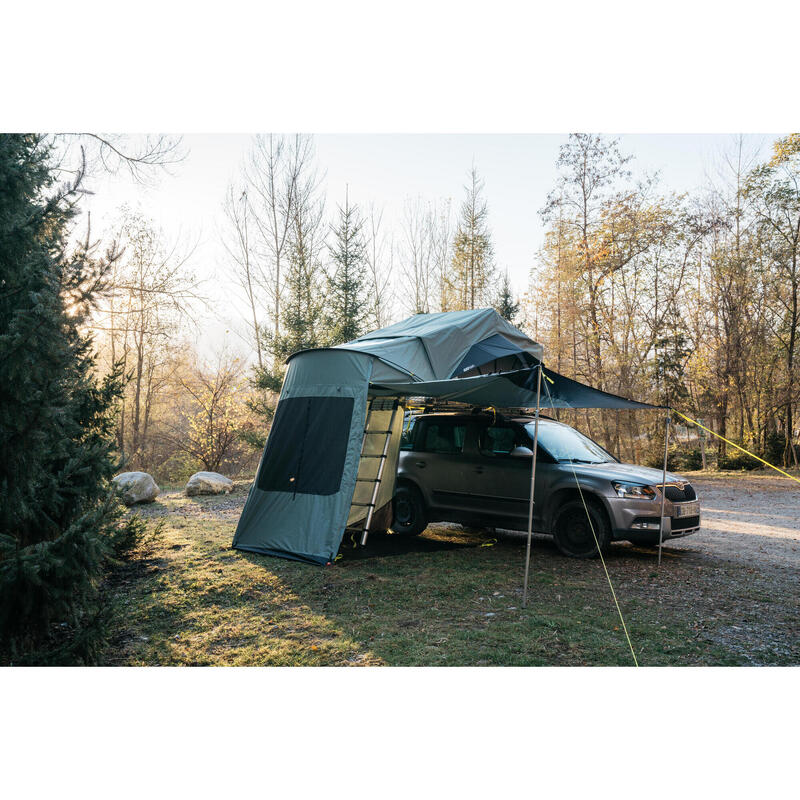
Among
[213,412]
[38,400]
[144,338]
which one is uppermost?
[144,338]

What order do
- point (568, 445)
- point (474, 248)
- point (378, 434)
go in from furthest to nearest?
point (474, 248) → point (378, 434) → point (568, 445)

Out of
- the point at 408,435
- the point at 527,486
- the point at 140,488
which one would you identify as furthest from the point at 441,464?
the point at 140,488

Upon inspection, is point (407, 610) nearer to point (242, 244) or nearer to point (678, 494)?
point (678, 494)

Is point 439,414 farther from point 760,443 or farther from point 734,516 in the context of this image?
point 760,443

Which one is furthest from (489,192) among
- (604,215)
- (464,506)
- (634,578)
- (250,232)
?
(634,578)

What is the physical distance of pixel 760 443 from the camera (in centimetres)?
1903

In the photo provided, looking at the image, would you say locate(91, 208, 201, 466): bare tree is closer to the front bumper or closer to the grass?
the grass

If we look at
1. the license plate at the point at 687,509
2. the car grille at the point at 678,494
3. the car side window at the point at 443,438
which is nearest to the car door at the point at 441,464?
the car side window at the point at 443,438

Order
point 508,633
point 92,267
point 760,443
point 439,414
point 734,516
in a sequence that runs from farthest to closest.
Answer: point 760,443, point 734,516, point 439,414, point 508,633, point 92,267

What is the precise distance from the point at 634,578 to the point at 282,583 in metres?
3.60

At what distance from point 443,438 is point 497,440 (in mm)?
840

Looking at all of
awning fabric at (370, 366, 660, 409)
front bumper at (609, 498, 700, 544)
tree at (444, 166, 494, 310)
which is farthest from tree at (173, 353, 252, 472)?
front bumper at (609, 498, 700, 544)

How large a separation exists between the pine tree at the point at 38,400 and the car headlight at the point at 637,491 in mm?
5038

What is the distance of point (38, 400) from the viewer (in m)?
3.71
